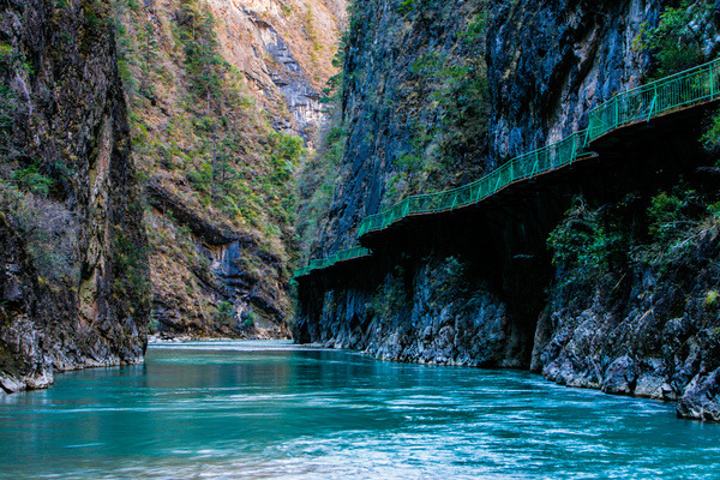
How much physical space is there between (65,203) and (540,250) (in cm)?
1714

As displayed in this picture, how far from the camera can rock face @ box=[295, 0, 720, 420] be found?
53.9 ft

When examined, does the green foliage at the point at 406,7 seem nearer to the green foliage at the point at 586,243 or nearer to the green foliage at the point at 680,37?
the green foliage at the point at 586,243

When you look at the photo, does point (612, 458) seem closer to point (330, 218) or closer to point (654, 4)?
point (654, 4)

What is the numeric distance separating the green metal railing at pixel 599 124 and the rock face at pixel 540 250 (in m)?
0.95

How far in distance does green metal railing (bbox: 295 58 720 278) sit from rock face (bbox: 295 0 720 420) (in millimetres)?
950

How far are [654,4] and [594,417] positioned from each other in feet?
42.6

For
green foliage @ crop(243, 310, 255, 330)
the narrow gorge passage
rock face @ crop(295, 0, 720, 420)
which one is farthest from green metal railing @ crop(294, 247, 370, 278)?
Result: green foliage @ crop(243, 310, 255, 330)

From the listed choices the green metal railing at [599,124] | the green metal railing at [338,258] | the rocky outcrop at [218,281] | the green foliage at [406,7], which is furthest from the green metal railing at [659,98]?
the rocky outcrop at [218,281]

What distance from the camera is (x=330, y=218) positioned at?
6600 centimetres

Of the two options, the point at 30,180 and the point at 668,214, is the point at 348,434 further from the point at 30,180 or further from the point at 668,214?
the point at 30,180

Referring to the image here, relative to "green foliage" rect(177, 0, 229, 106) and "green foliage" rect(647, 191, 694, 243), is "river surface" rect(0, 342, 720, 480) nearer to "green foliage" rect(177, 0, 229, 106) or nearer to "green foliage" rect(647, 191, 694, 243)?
"green foliage" rect(647, 191, 694, 243)

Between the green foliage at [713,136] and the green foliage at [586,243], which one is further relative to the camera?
the green foliage at [586,243]

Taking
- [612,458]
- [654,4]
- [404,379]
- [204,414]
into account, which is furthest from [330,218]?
[612,458]

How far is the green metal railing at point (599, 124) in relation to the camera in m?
16.8
